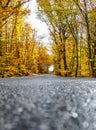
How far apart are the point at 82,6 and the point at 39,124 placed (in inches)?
883

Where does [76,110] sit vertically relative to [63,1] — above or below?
below

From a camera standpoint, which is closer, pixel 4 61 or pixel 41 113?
pixel 41 113

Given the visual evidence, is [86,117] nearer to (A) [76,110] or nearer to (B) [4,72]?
(A) [76,110]

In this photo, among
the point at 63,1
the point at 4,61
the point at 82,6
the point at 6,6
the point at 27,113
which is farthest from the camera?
the point at 63,1

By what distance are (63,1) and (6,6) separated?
9.59m

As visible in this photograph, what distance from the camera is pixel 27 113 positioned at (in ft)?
10.2

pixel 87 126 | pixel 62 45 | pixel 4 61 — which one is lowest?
pixel 87 126

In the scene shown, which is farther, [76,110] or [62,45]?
[62,45]

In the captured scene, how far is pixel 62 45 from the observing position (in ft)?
102

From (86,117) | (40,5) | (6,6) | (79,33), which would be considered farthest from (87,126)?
(79,33)

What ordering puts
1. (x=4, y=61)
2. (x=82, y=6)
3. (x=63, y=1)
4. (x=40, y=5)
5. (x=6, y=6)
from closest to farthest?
1. (x=6, y=6)
2. (x=4, y=61)
3. (x=82, y=6)
4. (x=63, y=1)
5. (x=40, y=5)

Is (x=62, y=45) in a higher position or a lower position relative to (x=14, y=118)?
higher

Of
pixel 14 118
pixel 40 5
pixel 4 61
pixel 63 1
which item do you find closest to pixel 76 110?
pixel 14 118

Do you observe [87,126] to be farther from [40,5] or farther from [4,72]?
[40,5]
